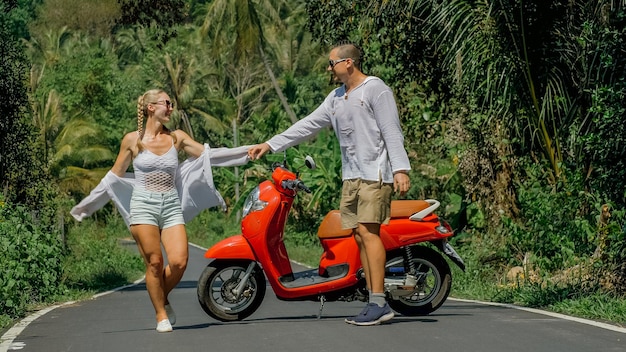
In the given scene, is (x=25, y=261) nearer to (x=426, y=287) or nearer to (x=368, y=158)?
(x=426, y=287)

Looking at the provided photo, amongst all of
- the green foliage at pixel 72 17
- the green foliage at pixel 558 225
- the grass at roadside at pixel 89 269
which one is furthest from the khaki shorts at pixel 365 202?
the green foliage at pixel 72 17

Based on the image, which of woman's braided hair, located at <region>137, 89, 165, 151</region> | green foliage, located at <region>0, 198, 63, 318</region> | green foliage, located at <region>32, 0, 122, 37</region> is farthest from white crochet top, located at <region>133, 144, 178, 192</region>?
green foliage, located at <region>32, 0, 122, 37</region>

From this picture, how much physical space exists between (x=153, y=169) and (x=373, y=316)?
6.35 feet

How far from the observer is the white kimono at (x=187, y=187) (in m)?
8.51

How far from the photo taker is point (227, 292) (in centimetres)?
867

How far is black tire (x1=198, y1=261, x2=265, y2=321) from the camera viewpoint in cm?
861

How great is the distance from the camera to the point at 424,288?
8742 millimetres

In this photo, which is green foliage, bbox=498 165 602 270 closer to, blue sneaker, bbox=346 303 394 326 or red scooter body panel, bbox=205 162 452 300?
red scooter body panel, bbox=205 162 452 300

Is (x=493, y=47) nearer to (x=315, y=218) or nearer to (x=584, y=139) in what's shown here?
(x=584, y=139)

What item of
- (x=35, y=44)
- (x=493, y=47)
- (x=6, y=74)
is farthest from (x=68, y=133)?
(x=493, y=47)

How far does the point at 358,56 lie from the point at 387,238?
1485mm

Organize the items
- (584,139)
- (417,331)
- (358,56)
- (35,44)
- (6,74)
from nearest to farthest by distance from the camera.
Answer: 1. (417,331)
2. (358,56)
3. (584,139)
4. (6,74)
5. (35,44)

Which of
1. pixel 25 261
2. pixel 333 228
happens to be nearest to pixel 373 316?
pixel 333 228

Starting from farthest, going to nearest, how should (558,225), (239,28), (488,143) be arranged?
(239,28)
(488,143)
(558,225)
